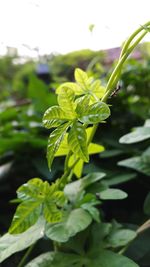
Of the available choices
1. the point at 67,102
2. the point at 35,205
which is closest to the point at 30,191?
the point at 35,205

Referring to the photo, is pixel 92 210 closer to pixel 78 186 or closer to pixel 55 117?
pixel 78 186

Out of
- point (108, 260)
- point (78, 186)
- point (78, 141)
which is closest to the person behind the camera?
point (78, 141)

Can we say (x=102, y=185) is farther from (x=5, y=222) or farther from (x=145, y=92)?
(x=145, y=92)

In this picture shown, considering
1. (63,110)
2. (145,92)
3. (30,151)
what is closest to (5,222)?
(30,151)

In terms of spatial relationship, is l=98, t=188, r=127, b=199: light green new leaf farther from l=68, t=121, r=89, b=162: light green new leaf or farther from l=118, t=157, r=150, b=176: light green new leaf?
l=68, t=121, r=89, b=162: light green new leaf

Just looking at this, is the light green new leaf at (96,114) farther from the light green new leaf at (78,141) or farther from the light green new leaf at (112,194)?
the light green new leaf at (112,194)

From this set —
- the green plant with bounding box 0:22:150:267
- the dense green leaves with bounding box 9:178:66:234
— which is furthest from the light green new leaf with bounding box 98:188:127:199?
the dense green leaves with bounding box 9:178:66:234

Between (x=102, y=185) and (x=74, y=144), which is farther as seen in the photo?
(x=102, y=185)
